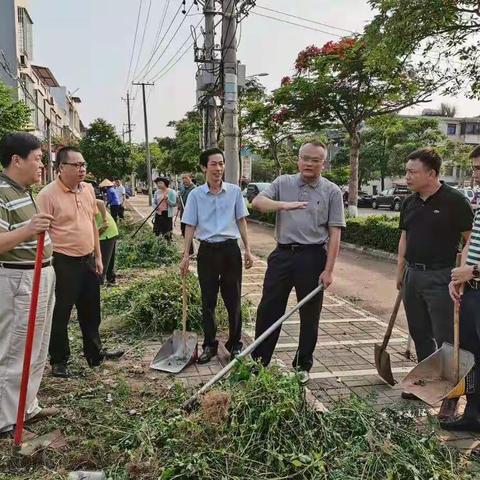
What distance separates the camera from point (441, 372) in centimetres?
340

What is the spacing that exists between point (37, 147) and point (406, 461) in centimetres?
259

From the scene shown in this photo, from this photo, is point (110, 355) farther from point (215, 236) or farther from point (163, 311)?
point (215, 236)

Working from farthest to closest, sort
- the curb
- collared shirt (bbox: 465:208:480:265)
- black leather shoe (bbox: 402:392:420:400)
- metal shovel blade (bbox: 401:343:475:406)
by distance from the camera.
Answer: the curb
black leather shoe (bbox: 402:392:420:400)
metal shovel blade (bbox: 401:343:475:406)
collared shirt (bbox: 465:208:480:265)

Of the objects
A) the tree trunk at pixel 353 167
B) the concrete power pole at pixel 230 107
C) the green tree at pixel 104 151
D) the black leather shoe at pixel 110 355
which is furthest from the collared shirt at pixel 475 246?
the green tree at pixel 104 151

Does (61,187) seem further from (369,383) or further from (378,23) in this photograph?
(378,23)

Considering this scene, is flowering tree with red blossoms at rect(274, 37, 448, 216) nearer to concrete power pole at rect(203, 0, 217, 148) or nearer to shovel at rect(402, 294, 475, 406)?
concrete power pole at rect(203, 0, 217, 148)

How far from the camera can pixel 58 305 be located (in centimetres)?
379

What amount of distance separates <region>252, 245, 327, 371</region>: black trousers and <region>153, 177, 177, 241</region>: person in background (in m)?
6.72

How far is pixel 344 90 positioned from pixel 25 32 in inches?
948

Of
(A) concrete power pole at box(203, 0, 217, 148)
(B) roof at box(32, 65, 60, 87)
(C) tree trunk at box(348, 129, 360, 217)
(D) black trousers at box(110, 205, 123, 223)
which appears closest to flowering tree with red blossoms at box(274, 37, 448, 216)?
(C) tree trunk at box(348, 129, 360, 217)

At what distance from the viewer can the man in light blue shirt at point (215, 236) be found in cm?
418

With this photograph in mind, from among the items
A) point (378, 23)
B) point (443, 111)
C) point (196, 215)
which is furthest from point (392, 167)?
point (196, 215)

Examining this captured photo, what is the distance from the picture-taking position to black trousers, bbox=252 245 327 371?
369 cm

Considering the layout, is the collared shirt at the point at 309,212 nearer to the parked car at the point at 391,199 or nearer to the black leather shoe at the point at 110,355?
the black leather shoe at the point at 110,355
